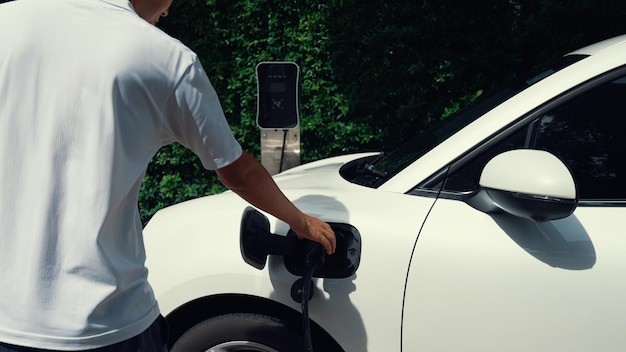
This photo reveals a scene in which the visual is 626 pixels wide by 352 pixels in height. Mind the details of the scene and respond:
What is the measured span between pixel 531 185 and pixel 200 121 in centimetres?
93

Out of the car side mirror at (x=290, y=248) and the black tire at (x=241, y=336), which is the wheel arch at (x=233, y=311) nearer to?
the black tire at (x=241, y=336)

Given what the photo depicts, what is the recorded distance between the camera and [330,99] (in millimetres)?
5859

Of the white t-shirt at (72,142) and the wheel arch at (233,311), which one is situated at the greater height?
the white t-shirt at (72,142)

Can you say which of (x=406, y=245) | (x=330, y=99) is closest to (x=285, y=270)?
(x=406, y=245)

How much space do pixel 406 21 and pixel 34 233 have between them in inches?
192

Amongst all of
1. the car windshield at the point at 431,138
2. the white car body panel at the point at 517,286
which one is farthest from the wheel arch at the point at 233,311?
the car windshield at the point at 431,138

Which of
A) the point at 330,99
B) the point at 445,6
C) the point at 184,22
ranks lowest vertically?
the point at 330,99

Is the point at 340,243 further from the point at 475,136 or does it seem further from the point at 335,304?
the point at 475,136

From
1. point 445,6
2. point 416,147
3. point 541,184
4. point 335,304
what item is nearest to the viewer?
point 541,184

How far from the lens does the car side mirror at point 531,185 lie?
5.77ft

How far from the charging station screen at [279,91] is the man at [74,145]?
9.70ft

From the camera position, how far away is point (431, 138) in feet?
8.21

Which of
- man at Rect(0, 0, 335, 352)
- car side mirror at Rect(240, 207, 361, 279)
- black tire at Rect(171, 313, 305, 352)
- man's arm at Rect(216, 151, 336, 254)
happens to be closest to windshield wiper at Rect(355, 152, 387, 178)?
car side mirror at Rect(240, 207, 361, 279)

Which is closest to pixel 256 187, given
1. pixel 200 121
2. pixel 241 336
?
pixel 200 121
